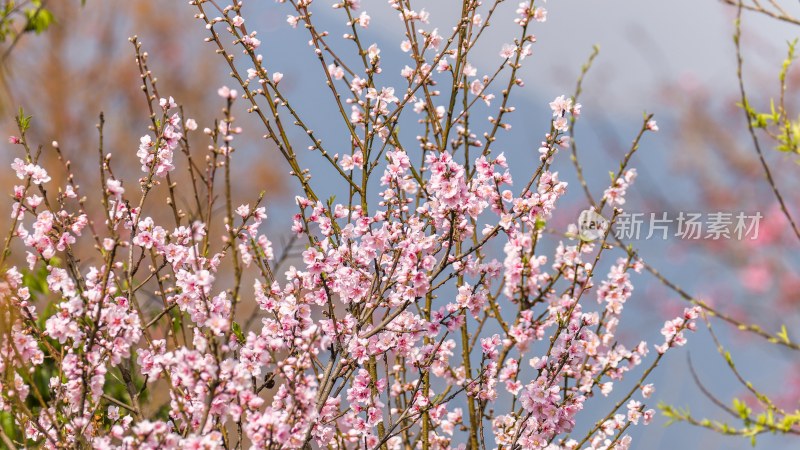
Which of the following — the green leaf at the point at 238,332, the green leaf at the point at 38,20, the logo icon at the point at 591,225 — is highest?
the green leaf at the point at 38,20

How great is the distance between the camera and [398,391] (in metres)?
3.15

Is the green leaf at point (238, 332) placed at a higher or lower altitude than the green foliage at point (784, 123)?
lower

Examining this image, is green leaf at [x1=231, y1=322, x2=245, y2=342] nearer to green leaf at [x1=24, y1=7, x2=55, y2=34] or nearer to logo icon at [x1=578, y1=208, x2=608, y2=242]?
logo icon at [x1=578, y1=208, x2=608, y2=242]

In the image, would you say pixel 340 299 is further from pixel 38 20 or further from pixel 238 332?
pixel 38 20

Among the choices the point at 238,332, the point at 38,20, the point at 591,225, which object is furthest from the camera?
the point at 38,20

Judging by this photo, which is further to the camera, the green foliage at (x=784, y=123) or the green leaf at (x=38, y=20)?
the green leaf at (x=38, y=20)

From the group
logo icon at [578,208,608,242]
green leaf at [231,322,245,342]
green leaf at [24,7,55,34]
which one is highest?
green leaf at [24,7,55,34]

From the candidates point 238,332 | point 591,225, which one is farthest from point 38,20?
point 591,225

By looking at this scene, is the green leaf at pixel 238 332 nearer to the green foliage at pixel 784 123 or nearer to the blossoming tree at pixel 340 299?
the blossoming tree at pixel 340 299

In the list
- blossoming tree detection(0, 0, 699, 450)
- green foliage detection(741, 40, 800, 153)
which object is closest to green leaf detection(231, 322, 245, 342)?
blossoming tree detection(0, 0, 699, 450)

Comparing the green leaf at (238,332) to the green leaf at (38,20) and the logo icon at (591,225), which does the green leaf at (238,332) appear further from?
the green leaf at (38,20)

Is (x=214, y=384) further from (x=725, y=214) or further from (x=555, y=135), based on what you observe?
(x=725, y=214)

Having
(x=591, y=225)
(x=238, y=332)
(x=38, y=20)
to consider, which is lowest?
(x=238, y=332)

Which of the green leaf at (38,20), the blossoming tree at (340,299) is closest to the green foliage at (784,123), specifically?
the blossoming tree at (340,299)
